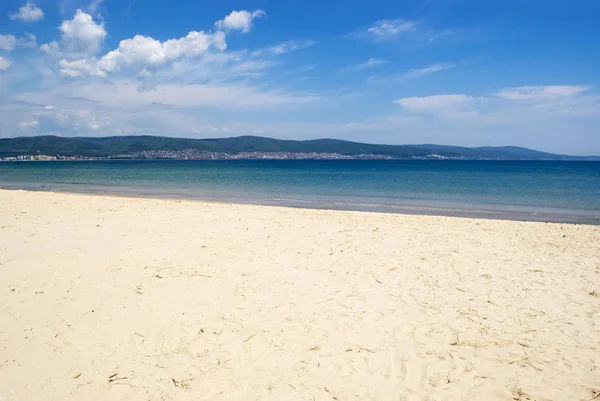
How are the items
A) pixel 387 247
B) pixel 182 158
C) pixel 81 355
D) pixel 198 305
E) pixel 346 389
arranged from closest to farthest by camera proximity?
1. pixel 346 389
2. pixel 81 355
3. pixel 198 305
4. pixel 387 247
5. pixel 182 158

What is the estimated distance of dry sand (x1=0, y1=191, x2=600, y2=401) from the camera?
178 inches

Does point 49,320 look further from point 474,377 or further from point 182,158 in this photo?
point 182,158

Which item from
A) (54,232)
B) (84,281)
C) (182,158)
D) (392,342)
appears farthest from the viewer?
(182,158)

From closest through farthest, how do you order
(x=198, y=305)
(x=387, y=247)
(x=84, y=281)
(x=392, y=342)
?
(x=392, y=342), (x=198, y=305), (x=84, y=281), (x=387, y=247)

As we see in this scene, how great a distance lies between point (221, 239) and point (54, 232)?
473cm

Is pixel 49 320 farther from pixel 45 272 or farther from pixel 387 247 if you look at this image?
pixel 387 247

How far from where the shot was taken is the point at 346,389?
4.45 metres

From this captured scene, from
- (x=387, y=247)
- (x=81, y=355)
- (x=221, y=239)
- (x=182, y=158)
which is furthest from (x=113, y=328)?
(x=182, y=158)

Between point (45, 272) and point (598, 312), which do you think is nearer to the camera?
point (598, 312)

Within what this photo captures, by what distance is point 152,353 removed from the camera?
5.07 meters

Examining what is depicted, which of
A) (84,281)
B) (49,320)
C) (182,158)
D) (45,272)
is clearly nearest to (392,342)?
(49,320)

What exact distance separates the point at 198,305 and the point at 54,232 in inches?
287

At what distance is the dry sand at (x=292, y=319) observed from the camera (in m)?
4.52

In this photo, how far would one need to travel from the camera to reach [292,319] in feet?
20.0
